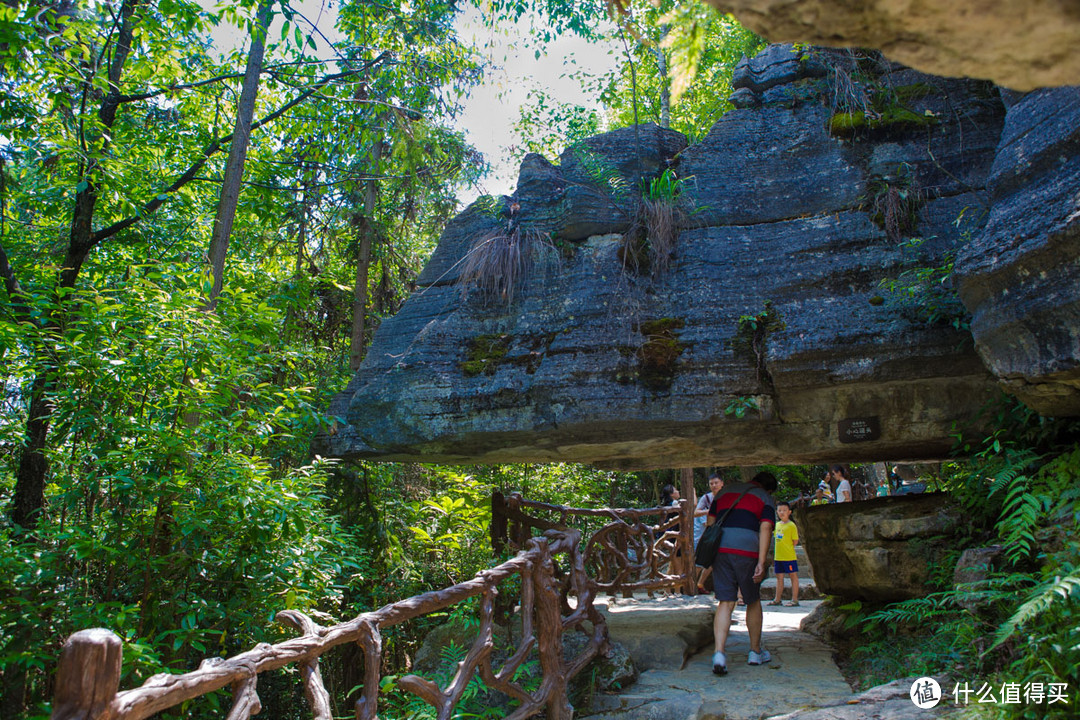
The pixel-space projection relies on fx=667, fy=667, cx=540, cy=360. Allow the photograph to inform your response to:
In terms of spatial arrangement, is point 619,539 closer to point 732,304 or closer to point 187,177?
point 732,304

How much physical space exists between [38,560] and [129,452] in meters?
0.79

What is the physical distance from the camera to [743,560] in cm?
574

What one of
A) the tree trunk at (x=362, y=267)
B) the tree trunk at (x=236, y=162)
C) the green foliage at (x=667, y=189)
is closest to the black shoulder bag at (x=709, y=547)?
the green foliage at (x=667, y=189)

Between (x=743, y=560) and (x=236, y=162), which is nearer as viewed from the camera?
(x=743, y=560)

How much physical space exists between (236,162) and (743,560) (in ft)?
20.8

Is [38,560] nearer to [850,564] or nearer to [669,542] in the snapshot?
[850,564]

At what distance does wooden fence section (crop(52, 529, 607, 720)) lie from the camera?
70.8 inches

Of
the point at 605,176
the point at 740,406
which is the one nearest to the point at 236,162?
the point at 605,176

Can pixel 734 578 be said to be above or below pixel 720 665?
above

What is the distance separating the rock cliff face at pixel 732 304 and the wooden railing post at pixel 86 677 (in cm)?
446

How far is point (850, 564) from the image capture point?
6.38m

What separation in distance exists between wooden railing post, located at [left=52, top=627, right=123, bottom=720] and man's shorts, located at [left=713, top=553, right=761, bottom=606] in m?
4.87

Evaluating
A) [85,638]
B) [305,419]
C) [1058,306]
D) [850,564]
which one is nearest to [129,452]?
[305,419]

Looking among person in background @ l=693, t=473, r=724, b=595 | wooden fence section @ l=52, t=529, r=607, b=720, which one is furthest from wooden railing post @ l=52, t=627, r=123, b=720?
person in background @ l=693, t=473, r=724, b=595
